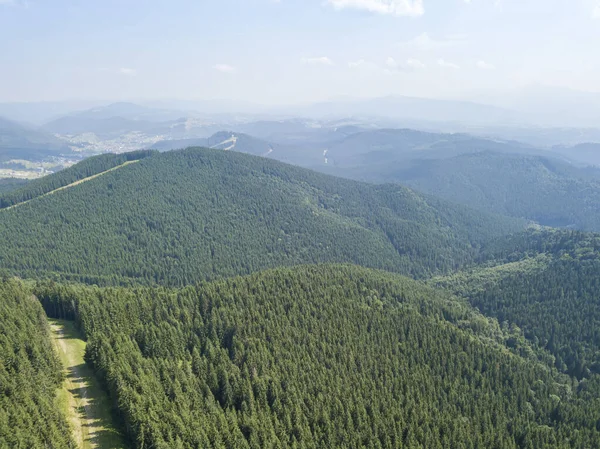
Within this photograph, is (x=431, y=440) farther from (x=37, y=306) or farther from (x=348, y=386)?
(x=37, y=306)

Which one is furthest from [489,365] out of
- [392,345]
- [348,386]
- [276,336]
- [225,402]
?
[225,402]

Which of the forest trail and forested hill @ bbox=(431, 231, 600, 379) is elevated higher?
the forest trail

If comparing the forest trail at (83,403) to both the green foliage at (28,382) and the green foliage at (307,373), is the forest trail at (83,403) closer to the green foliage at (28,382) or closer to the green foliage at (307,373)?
the green foliage at (307,373)

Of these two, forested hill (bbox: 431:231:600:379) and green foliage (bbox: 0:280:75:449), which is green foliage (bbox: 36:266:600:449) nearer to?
green foliage (bbox: 0:280:75:449)

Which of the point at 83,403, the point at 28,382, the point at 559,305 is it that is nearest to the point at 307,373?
the point at 83,403

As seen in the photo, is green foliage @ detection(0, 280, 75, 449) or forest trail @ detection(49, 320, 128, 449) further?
forest trail @ detection(49, 320, 128, 449)

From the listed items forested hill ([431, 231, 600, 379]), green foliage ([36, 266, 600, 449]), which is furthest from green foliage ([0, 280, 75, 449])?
forested hill ([431, 231, 600, 379])
